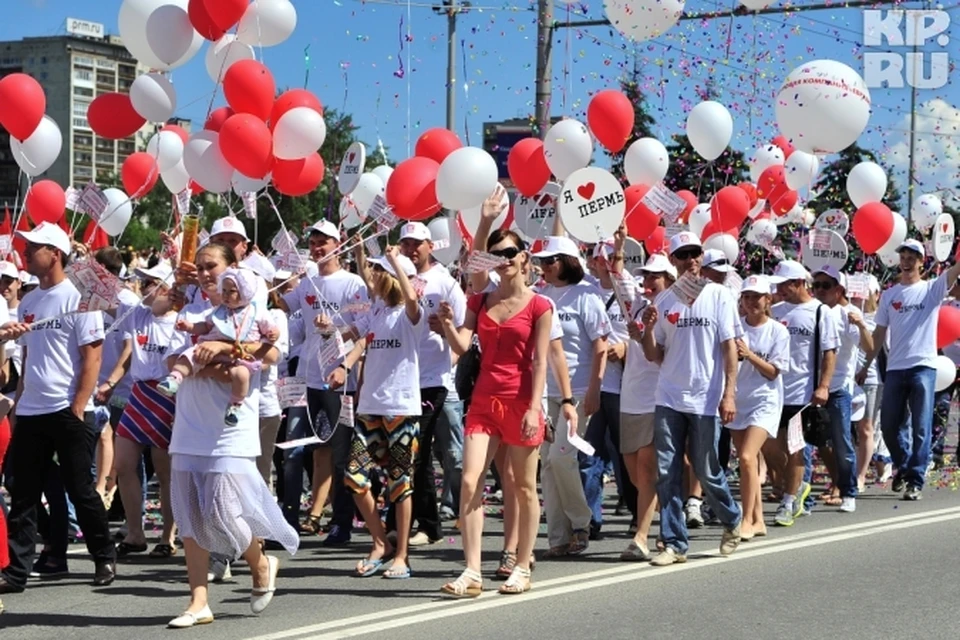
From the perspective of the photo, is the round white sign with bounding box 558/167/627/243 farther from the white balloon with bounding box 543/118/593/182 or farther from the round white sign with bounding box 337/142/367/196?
the round white sign with bounding box 337/142/367/196

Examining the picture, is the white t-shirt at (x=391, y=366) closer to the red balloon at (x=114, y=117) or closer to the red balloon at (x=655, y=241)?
the red balloon at (x=114, y=117)

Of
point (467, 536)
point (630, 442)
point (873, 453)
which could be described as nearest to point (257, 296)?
point (467, 536)

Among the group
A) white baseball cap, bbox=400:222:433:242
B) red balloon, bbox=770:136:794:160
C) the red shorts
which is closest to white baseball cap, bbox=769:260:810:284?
white baseball cap, bbox=400:222:433:242

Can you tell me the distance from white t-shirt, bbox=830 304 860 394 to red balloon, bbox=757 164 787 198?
86.1 inches

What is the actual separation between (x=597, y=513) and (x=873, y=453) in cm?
525

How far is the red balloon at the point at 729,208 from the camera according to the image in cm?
1462

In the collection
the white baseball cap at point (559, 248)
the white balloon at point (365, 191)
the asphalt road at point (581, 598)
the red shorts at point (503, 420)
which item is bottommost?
the asphalt road at point (581, 598)

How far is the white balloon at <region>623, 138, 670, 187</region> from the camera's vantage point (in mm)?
13086

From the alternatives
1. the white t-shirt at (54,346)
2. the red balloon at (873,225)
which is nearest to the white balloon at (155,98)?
the white t-shirt at (54,346)

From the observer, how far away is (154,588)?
888 centimetres

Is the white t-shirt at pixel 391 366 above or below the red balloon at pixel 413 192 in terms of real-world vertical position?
below

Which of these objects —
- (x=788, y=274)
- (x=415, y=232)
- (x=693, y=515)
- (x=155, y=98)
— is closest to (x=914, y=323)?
(x=788, y=274)

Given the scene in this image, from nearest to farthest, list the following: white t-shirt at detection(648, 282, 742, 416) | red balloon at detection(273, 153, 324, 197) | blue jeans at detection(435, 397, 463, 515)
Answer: white t-shirt at detection(648, 282, 742, 416) → red balloon at detection(273, 153, 324, 197) → blue jeans at detection(435, 397, 463, 515)

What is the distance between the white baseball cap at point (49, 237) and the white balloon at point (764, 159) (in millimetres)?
8636
